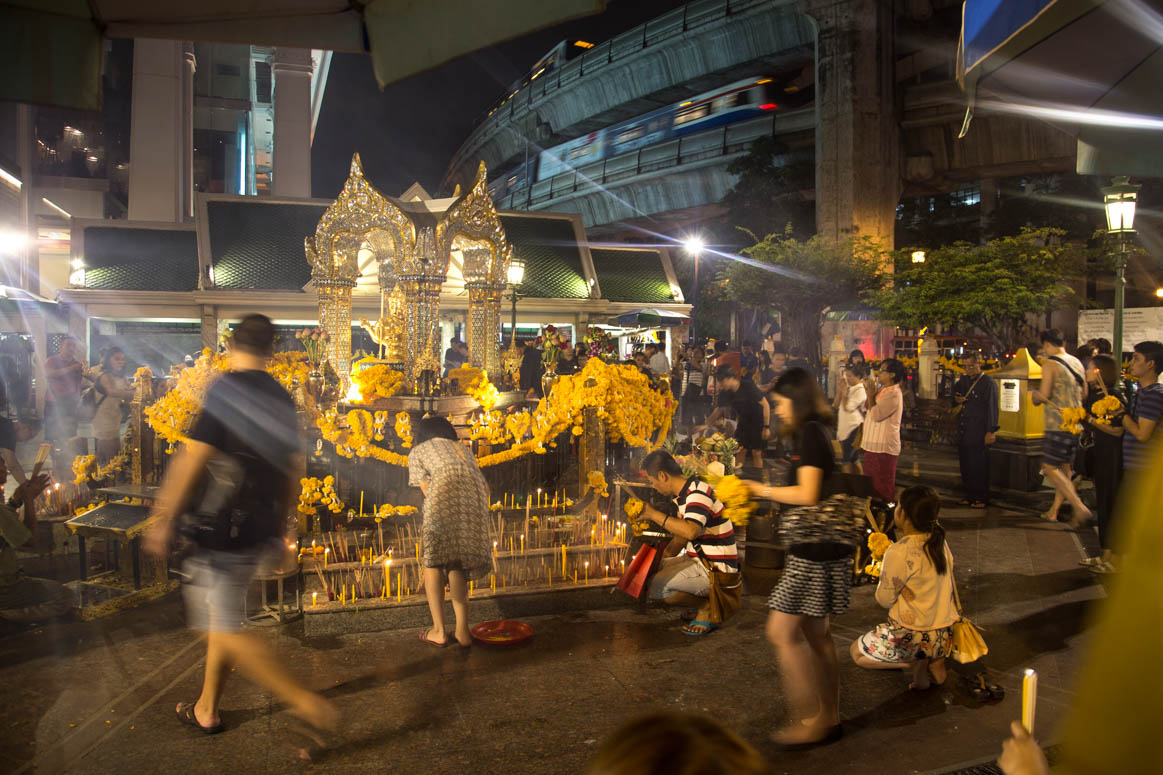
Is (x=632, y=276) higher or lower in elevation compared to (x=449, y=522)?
higher

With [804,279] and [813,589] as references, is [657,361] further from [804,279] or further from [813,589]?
[813,589]

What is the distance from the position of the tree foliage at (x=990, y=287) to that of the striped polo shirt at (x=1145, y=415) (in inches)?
788

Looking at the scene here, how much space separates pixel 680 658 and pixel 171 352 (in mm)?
21697

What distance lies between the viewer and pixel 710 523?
5832 millimetres

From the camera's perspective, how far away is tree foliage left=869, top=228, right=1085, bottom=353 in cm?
2481

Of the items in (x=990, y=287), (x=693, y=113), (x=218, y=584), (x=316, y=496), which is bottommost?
(x=316, y=496)

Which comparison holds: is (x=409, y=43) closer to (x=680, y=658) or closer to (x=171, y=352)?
(x=680, y=658)

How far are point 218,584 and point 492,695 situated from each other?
5.90 feet

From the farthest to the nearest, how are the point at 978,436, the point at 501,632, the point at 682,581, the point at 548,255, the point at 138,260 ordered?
the point at 548,255 < the point at 138,260 < the point at 978,436 < the point at 682,581 < the point at 501,632

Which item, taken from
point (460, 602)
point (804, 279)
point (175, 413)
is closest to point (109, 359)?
point (175, 413)

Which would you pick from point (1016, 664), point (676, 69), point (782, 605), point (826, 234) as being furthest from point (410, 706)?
point (676, 69)

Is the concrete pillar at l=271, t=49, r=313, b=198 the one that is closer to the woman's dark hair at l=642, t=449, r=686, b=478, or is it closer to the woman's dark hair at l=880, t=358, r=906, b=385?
the woman's dark hair at l=880, t=358, r=906, b=385

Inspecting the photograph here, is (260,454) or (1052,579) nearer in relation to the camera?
(260,454)

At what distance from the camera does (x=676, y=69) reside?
5112cm
